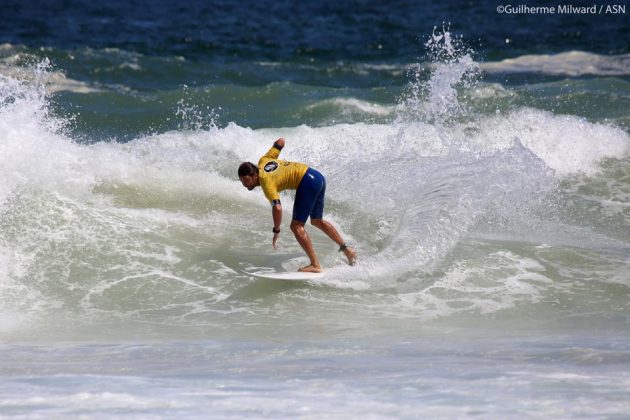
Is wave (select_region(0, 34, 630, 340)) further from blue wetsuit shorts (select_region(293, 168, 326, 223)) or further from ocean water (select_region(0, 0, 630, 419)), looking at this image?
blue wetsuit shorts (select_region(293, 168, 326, 223))

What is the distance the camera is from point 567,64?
84.9 feet

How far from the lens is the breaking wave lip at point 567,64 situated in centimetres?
2433

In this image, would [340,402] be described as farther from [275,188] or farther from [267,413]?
[275,188]

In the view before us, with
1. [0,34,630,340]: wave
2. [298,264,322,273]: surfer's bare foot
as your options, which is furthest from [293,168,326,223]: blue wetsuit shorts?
[0,34,630,340]: wave

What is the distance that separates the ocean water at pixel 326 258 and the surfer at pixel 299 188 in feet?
0.93

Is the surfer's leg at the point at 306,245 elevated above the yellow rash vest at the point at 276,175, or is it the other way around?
the yellow rash vest at the point at 276,175

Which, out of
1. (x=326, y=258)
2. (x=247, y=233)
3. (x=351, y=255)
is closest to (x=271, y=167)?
(x=351, y=255)

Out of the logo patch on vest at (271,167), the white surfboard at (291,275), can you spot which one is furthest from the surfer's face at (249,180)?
the white surfboard at (291,275)

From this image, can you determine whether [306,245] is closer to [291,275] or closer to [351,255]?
[291,275]

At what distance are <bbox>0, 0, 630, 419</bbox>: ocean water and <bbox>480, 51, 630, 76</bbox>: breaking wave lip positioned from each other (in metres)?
4.06

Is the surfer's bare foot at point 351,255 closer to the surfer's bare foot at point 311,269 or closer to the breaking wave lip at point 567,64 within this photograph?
the surfer's bare foot at point 311,269

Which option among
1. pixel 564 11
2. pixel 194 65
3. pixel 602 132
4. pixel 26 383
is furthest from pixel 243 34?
pixel 26 383

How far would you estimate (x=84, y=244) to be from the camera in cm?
927

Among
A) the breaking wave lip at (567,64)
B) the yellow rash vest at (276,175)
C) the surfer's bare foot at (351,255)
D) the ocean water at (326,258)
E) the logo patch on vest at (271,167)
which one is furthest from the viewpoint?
the breaking wave lip at (567,64)
